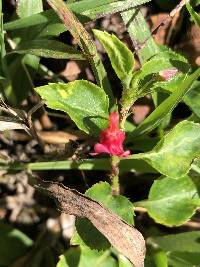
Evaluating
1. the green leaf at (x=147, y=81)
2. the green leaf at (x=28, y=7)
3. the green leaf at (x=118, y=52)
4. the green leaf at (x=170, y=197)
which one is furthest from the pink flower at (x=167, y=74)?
the green leaf at (x=28, y=7)

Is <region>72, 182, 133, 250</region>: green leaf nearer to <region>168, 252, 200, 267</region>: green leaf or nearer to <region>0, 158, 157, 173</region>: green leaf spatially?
<region>0, 158, 157, 173</region>: green leaf

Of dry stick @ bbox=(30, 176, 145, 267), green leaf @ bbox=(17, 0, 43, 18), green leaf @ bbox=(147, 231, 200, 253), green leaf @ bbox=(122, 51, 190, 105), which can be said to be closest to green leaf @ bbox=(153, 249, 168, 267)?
green leaf @ bbox=(147, 231, 200, 253)

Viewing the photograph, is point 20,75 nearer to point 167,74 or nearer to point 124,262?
point 167,74

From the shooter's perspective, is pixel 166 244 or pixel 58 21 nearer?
pixel 58 21

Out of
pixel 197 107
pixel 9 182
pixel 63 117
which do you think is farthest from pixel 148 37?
pixel 9 182

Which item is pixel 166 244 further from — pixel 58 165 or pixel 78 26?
pixel 78 26

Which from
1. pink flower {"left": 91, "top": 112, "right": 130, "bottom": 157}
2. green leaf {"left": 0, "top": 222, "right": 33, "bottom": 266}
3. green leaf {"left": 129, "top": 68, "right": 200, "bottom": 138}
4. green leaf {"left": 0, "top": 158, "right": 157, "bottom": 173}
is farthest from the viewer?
green leaf {"left": 0, "top": 222, "right": 33, "bottom": 266}
